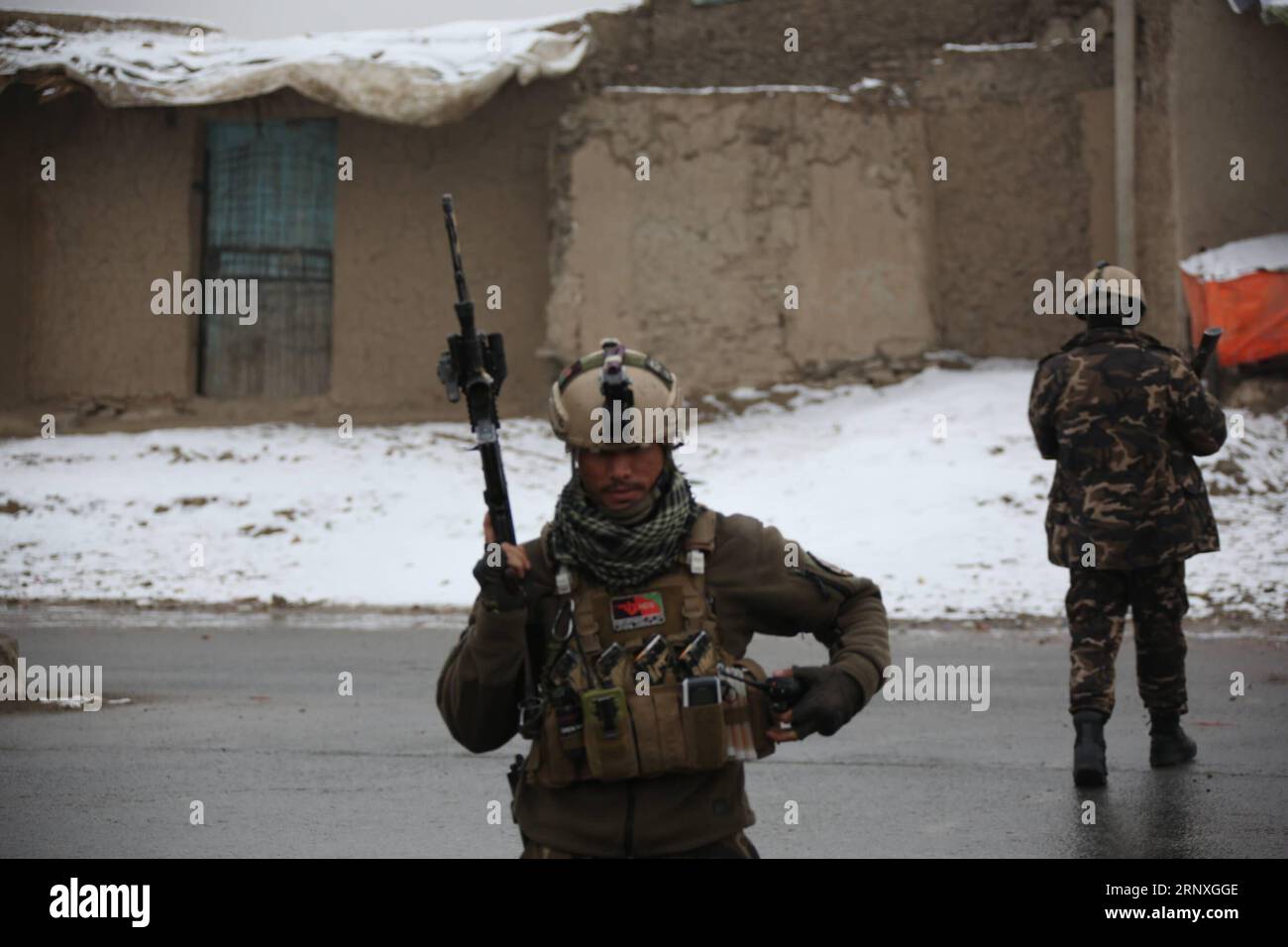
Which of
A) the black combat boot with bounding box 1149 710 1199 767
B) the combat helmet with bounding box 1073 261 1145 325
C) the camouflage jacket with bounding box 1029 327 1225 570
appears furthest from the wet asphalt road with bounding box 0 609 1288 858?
the combat helmet with bounding box 1073 261 1145 325

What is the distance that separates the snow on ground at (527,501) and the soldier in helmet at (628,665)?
7.92 meters

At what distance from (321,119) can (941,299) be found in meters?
6.49

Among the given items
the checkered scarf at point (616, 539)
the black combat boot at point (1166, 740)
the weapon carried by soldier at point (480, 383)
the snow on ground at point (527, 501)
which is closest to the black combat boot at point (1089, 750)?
the black combat boot at point (1166, 740)

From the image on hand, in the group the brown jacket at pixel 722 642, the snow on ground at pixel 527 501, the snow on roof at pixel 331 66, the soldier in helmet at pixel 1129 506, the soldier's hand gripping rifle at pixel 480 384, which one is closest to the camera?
the brown jacket at pixel 722 642

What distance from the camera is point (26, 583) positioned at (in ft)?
41.6

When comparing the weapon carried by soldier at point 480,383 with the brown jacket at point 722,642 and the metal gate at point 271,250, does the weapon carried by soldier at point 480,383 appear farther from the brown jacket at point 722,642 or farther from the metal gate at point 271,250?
the metal gate at point 271,250

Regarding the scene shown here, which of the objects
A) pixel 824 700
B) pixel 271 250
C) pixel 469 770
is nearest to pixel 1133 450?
pixel 469 770

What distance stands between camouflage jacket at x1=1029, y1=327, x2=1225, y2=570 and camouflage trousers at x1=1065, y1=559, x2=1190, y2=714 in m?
0.09

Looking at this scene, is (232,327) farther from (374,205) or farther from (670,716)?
(670,716)

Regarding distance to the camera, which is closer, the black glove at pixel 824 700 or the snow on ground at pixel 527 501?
the black glove at pixel 824 700

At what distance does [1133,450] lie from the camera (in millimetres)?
6188

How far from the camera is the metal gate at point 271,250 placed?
1734 cm

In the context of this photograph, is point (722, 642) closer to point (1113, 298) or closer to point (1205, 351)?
point (1113, 298)
